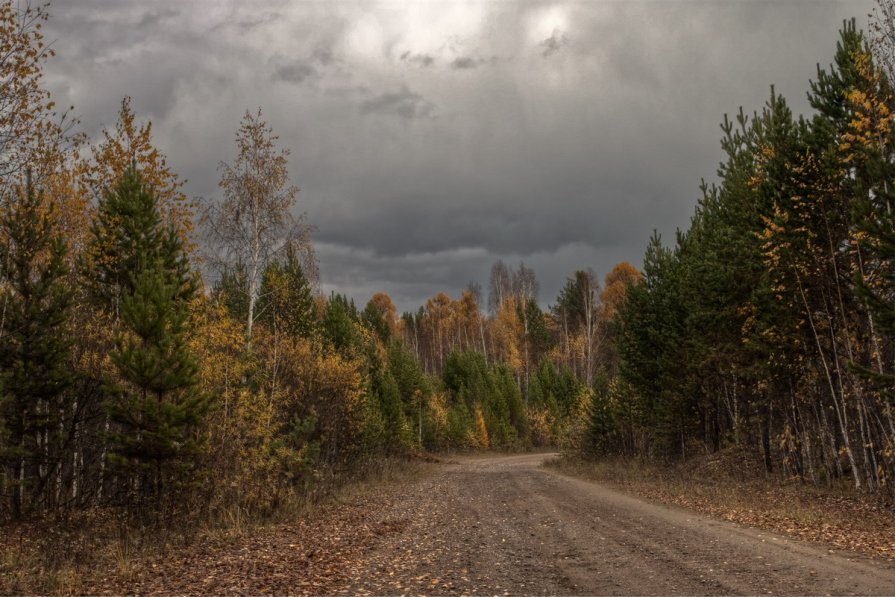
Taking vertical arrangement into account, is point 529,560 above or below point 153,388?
below

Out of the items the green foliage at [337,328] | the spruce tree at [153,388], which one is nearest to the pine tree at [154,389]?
the spruce tree at [153,388]

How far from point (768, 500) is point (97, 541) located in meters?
17.4

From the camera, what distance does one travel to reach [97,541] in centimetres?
1348

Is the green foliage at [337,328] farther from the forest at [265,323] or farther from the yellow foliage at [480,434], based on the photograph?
the yellow foliage at [480,434]

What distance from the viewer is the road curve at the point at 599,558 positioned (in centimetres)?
834

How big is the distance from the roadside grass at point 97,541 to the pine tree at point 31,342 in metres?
1.68

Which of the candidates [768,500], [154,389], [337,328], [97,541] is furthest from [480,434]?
[97,541]

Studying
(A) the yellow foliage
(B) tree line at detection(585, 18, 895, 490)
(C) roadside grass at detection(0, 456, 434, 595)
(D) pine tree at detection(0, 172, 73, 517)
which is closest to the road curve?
(C) roadside grass at detection(0, 456, 434, 595)

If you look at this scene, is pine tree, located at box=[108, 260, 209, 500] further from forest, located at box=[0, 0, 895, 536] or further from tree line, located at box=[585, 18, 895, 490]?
tree line, located at box=[585, 18, 895, 490]

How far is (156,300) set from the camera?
14242mm

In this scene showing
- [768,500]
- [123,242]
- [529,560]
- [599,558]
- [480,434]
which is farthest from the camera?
[480,434]

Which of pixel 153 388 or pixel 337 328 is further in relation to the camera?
pixel 337 328

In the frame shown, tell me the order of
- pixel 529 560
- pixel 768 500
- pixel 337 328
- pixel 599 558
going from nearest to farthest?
pixel 599 558 → pixel 529 560 → pixel 768 500 → pixel 337 328

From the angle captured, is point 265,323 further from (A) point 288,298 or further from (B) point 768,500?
(B) point 768,500
